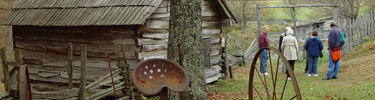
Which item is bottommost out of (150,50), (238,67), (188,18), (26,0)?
(238,67)

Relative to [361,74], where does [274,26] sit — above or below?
above

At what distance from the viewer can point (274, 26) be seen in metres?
33.5

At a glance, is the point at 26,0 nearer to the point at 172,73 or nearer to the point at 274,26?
the point at 172,73

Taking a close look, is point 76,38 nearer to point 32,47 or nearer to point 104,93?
A: point 32,47

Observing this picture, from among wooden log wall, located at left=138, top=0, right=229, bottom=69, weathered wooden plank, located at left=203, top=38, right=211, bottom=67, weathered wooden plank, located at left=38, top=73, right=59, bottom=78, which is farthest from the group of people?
weathered wooden plank, located at left=38, top=73, right=59, bottom=78

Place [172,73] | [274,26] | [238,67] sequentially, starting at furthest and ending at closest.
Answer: [274,26] → [238,67] → [172,73]

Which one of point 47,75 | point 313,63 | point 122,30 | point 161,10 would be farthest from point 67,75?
point 313,63

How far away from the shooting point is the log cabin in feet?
32.4

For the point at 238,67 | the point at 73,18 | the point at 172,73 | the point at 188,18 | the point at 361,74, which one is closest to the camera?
the point at 172,73

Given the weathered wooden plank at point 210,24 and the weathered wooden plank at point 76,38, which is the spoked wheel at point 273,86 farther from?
the weathered wooden plank at point 76,38

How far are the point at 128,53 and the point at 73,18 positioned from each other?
6.23ft

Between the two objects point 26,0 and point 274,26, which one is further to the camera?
point 274,26

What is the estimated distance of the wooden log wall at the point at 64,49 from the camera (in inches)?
404

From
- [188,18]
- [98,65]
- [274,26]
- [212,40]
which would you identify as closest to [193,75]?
[188,18]
